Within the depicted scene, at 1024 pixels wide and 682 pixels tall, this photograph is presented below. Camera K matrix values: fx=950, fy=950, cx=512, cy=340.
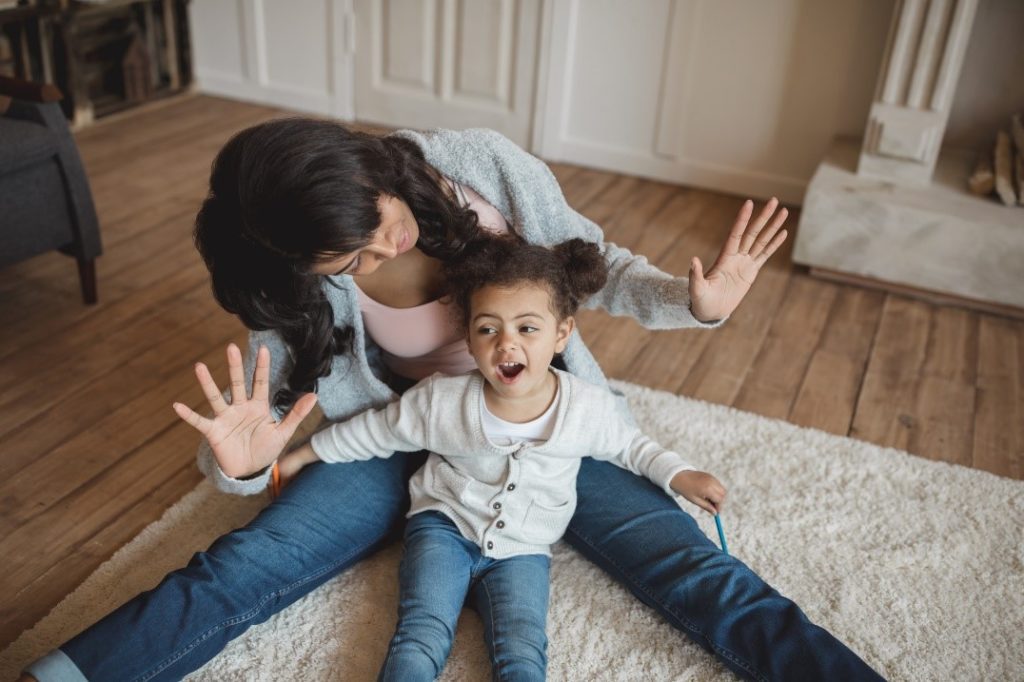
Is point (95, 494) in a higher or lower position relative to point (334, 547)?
lower

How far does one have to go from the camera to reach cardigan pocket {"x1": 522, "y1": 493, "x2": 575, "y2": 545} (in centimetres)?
141

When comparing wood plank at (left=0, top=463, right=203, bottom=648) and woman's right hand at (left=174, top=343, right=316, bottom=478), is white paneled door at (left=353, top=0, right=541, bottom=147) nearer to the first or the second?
wood plank at (left=0, top=463, right=203, bottom=648)

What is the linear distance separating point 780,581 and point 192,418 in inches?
37.5

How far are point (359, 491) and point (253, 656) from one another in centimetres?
28

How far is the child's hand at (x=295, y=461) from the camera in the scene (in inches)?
59.6

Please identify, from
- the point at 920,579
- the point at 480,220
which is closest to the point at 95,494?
the point at 480,220

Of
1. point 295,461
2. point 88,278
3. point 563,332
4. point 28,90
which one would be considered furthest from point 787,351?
point 28,90

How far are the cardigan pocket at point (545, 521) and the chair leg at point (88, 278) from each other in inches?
54.9

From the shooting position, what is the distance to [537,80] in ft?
10.7

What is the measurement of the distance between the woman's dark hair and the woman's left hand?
35cm

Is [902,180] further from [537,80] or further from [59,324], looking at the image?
[59,324]

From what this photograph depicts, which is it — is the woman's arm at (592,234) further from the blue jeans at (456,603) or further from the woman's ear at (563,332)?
the blue jeans at (456,603)

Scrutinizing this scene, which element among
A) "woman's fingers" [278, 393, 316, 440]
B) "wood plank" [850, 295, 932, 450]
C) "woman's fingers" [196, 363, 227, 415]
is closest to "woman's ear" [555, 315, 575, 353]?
"woman's fingers" [278, 393, 316, 440]

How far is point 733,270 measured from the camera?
139 cm
